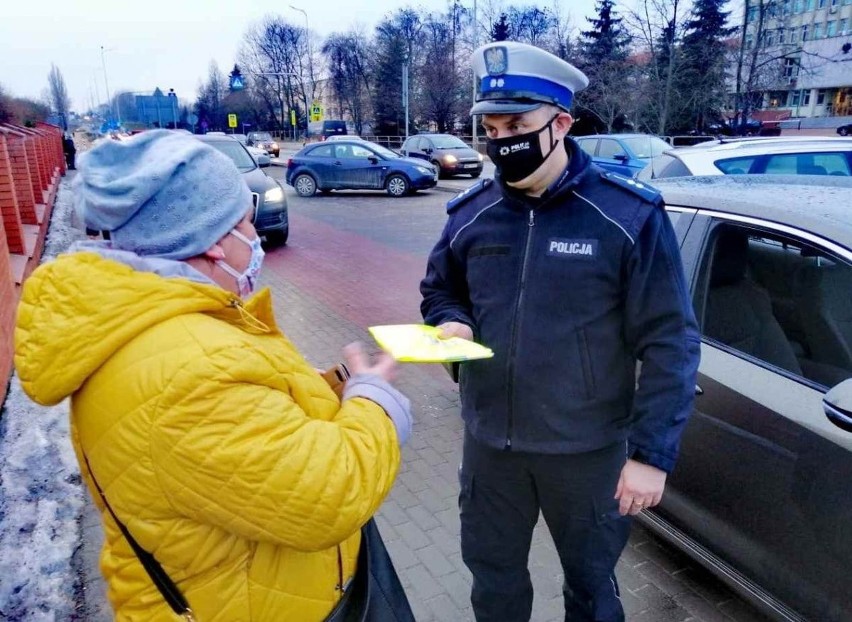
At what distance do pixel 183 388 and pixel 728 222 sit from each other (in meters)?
2.27

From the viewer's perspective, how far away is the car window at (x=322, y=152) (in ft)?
61.0

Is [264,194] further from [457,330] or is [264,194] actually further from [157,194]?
[157,194]

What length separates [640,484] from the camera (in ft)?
6.07

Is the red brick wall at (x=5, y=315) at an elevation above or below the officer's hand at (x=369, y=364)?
below

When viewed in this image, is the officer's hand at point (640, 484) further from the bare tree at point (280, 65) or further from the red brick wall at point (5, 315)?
the bare tree at point (280, 65)

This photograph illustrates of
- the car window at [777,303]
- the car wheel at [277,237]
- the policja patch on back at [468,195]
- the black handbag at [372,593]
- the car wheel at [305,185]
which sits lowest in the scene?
the car wheel at [277,237]

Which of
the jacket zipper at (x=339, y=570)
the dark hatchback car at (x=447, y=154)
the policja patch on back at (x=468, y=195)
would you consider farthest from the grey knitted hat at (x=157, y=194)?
the dark hatchback car at (x=447, y=154)

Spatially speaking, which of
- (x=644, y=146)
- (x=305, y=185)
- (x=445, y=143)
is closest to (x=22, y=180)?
(x=305, y=185)

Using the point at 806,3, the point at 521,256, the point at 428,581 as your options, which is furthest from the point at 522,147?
the point at 806,3

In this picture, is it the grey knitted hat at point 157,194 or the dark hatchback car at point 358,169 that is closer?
the grey knitted hat at point 157,194

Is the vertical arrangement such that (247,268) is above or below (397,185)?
above

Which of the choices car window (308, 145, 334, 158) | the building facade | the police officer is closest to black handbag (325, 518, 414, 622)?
the police officer

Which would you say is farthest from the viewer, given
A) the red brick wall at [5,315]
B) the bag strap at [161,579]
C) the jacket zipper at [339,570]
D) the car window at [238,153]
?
the car window at [238,153]

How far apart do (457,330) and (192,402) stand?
1.04m
